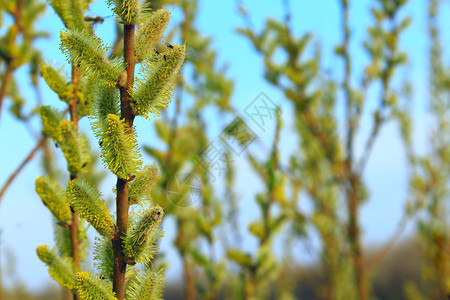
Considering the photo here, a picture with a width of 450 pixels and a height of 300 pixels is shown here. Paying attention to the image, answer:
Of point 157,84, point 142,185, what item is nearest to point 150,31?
point 157,84

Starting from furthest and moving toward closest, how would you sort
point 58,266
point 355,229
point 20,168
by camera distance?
point 355,229
point 20,168
point 58,266

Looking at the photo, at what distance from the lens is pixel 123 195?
465mm

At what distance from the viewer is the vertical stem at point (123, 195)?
466 mm

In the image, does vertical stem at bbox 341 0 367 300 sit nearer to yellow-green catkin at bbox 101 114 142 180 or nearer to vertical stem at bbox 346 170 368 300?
vertical stem at bbox 346 170 368 300

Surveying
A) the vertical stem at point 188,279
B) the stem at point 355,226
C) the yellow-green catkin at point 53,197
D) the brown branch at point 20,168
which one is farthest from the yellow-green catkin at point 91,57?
the stem at point 355,226

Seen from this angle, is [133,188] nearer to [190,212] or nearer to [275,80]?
[190,212]

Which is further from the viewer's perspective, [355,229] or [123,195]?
[355,229]

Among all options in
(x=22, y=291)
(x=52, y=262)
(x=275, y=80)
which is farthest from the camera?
(x=22, y=291)

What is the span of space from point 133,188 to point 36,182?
0.22 metres

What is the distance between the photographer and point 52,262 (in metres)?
0.60

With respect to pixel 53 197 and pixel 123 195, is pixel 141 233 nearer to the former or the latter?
pixel 123 195

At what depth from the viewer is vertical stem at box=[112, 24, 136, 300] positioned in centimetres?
47

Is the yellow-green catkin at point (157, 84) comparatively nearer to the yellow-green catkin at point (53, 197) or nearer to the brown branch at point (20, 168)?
the yellow-green catkin at point (53, 197)

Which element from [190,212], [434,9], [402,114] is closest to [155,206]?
[190,212]
